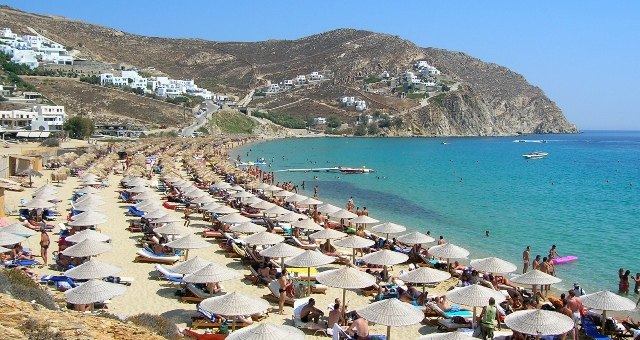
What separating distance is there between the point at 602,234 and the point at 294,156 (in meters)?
52.0

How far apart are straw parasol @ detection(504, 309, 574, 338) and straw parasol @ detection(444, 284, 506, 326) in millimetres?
1230

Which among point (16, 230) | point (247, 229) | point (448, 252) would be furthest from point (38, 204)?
point (448, 252)

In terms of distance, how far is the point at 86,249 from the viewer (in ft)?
48.8

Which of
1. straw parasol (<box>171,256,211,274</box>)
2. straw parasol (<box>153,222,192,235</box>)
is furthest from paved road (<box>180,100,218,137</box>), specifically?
straw parasol (<box>171,256,211,274</box>)

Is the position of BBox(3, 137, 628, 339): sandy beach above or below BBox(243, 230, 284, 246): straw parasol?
below

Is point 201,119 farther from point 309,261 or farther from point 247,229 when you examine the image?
point 309,261

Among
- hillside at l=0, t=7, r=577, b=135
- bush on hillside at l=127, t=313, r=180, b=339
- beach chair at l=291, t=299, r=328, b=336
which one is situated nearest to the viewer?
bush on hillside at l=127, t=313, r=180, b=339

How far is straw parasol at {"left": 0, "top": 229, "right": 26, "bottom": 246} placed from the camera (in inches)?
585

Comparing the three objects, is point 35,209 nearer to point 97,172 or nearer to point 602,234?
point 97,172

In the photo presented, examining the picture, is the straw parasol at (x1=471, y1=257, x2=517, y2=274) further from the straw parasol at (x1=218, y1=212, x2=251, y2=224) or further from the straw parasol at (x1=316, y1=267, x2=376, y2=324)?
the straw parasol at (x1=218, y1=212, x2=251, y2=224)

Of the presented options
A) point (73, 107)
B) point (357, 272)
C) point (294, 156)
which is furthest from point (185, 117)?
point (357, 272)

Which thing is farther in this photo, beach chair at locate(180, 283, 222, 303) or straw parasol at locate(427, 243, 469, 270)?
straw parasol at locate(427, 243, 469, 270)

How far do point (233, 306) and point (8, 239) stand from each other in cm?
799

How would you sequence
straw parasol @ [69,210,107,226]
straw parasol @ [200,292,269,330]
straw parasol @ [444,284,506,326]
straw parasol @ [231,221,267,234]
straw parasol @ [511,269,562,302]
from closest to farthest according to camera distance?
1. straw parasol @ [200,292,269,330]
2. straw parasol @ [444,284,506,326]
3. straw parasol @ [511,269,562,302]
4. straw parasol @ [231,221,267,234]
5. straw parasol @ [69,210,107,226]
